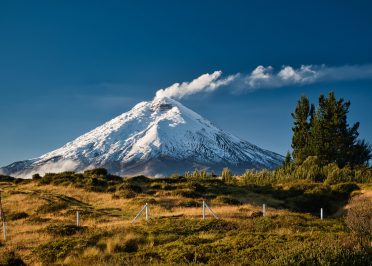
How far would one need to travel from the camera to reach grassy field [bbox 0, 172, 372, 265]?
38.7 feet

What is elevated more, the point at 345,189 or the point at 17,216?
the point at 345,189

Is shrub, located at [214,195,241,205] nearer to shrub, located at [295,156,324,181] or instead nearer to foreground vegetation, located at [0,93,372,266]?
foreground vegetation, located at [0,93,372,266]

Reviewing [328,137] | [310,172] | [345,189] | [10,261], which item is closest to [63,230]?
[10,261]

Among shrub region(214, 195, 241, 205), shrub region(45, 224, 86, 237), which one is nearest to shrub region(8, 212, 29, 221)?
shrub region(45, 224, 86, 237)

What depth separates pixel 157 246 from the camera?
1465 cm

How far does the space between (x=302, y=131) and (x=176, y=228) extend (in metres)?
48.6

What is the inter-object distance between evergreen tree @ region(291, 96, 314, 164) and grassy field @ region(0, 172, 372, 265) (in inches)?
732

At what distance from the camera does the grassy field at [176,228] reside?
1180 centimetres

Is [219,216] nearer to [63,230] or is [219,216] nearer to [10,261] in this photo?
[63,230]

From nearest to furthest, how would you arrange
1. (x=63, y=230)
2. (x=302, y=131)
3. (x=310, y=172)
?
(x=63, y=230) < (x=310, y=172) < (x=302, y=131)

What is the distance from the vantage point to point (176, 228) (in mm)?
18500

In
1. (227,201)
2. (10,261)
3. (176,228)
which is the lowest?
(10,261)

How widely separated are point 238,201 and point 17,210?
17.1m

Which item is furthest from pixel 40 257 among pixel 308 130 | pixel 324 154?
pixel 308 130
